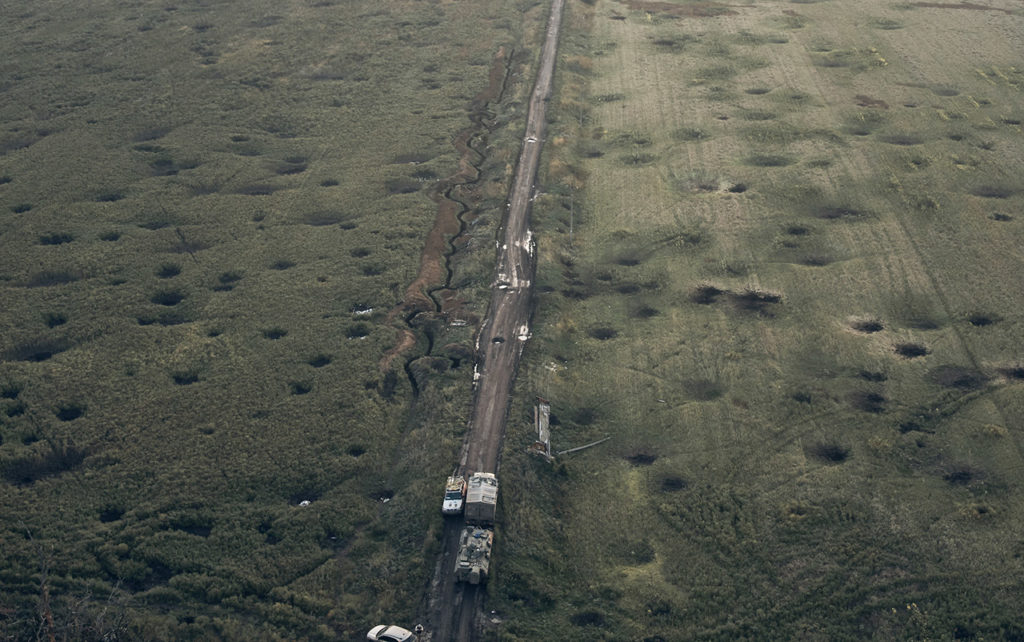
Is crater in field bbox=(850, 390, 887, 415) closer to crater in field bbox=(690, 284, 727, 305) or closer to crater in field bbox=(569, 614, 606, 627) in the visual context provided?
crater in field bbox=(690, 284, 727, 305)

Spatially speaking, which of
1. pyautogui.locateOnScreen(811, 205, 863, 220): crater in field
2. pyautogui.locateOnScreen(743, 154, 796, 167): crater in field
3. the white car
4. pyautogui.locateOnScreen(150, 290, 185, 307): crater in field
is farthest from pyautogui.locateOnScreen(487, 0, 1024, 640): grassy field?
pyautogui.locateOnScreen(150, 290, 185, 307): crater in field

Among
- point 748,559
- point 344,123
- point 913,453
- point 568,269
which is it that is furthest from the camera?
point 344,123

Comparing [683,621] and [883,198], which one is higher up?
[883,198]

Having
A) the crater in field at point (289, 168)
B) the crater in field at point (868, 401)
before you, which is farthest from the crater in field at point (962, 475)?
the crater in field at point (289, 168)

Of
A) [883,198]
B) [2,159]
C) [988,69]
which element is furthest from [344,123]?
[988,69]

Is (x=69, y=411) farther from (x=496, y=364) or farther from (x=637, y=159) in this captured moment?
(x=637, y=159)

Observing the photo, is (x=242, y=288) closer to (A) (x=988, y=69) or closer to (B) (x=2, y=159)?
(B) (x=2, y=159)

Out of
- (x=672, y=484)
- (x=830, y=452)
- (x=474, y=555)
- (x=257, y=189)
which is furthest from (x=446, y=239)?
(x=830, y=452)
